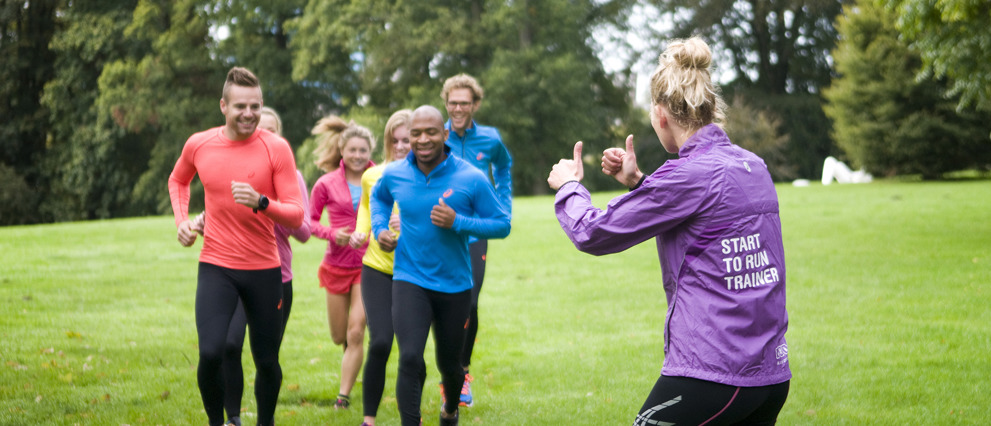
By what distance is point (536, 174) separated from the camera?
45.8 metres

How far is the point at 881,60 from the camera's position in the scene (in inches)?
1351

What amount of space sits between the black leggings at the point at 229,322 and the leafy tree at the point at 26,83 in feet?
138

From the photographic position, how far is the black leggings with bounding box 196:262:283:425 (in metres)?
5.19

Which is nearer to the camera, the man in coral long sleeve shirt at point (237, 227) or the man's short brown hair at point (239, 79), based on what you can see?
the man in coral long sleeve shirt at point (237, 227)

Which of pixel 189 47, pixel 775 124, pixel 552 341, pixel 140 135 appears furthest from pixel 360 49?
pixel 552 341

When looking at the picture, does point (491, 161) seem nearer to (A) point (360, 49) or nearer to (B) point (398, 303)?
(B) point (398, 303)

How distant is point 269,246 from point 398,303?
881mm

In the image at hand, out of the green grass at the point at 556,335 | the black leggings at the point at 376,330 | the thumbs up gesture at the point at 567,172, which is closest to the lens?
the thumbs up gesture at the point at 567,172

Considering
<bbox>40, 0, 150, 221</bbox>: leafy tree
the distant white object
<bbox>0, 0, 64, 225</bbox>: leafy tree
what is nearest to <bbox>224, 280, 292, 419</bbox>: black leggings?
the distant white object

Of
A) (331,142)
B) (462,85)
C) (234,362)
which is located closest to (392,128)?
(462,85)

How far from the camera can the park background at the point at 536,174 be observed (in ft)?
25.7

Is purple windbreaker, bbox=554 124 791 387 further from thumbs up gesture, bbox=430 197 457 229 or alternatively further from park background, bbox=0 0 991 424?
park background, bbox=0 0 991 424

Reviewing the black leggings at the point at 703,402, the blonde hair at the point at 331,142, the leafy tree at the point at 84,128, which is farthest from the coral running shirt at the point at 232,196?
the leafy tree at the point at 84,128

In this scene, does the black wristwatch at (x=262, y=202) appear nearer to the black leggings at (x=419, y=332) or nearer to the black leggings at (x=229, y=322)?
the black leggings at (x=229, y=322)
